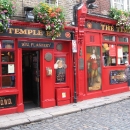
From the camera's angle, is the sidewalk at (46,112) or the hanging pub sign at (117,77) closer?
the sidewalk at (46,112)

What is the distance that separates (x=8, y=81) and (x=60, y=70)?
2.28 meters

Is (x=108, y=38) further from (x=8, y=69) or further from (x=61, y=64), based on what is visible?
(x=8, y=69)

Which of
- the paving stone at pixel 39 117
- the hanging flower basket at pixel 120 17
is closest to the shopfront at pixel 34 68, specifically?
the paving stone at pixel 39 117

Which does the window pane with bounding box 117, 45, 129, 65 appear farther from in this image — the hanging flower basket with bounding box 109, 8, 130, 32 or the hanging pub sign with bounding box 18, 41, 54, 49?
the hanging pub sign with bounding box 18, 41, 54, 49

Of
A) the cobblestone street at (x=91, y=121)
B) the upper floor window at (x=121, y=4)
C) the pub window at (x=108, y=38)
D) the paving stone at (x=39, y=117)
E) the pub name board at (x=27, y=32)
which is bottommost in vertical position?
the cobblestone street at (x=91, y=121)

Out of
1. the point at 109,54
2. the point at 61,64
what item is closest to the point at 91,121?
the point at 61,64

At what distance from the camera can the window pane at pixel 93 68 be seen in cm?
998

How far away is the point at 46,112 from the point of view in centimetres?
775

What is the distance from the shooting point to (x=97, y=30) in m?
10.2

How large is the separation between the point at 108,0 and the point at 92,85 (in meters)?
4.45

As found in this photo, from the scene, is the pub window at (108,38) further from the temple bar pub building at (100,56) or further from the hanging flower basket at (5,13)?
the hanging flower basket at (5,13)

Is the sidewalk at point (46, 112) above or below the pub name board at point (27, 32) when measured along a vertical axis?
below

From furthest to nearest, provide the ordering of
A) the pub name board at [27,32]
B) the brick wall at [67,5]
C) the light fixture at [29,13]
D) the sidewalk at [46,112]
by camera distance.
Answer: the brick wall at [67,5]
the light fixture at [29,13]
the pub name board at [27,32]
the sidewalk at [46,112]

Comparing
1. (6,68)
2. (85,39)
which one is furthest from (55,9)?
(6,68)
